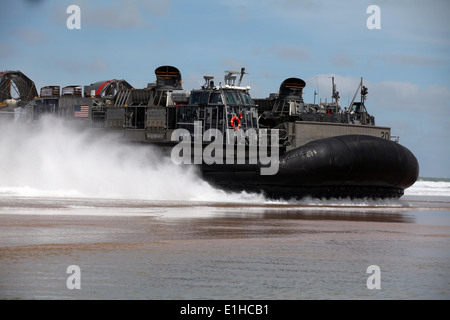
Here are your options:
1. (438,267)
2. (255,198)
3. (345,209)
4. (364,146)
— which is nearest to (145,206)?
(255,198)

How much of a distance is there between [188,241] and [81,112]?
36.9 ft

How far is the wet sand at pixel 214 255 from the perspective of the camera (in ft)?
17.3

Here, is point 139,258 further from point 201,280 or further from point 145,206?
point 145,206

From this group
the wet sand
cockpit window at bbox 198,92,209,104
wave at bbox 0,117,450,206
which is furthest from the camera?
cockpit window at bbox 198,92,209,104

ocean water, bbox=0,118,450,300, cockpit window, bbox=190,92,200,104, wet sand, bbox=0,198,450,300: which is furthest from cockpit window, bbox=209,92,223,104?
wet sand, bbox=0,198,450,300

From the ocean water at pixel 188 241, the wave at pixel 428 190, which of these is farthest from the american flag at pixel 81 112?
the wave at pixel 428 190

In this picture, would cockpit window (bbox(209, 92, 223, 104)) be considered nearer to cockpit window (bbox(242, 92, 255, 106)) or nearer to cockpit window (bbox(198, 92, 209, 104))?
cockpit window (bbox(198, 92, 209, 104))

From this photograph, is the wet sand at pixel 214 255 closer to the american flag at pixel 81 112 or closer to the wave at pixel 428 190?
the american flag at pixel 81 112

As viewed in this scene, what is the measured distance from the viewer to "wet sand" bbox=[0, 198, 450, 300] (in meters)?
5.29

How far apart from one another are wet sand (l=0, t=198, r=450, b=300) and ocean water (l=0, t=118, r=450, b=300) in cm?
2

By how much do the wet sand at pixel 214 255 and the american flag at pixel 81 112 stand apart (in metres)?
6.25

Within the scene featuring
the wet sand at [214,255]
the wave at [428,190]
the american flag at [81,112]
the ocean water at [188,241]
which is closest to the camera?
the wet sand at [214,255]

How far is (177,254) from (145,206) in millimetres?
7030

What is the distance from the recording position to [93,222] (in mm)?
10070
